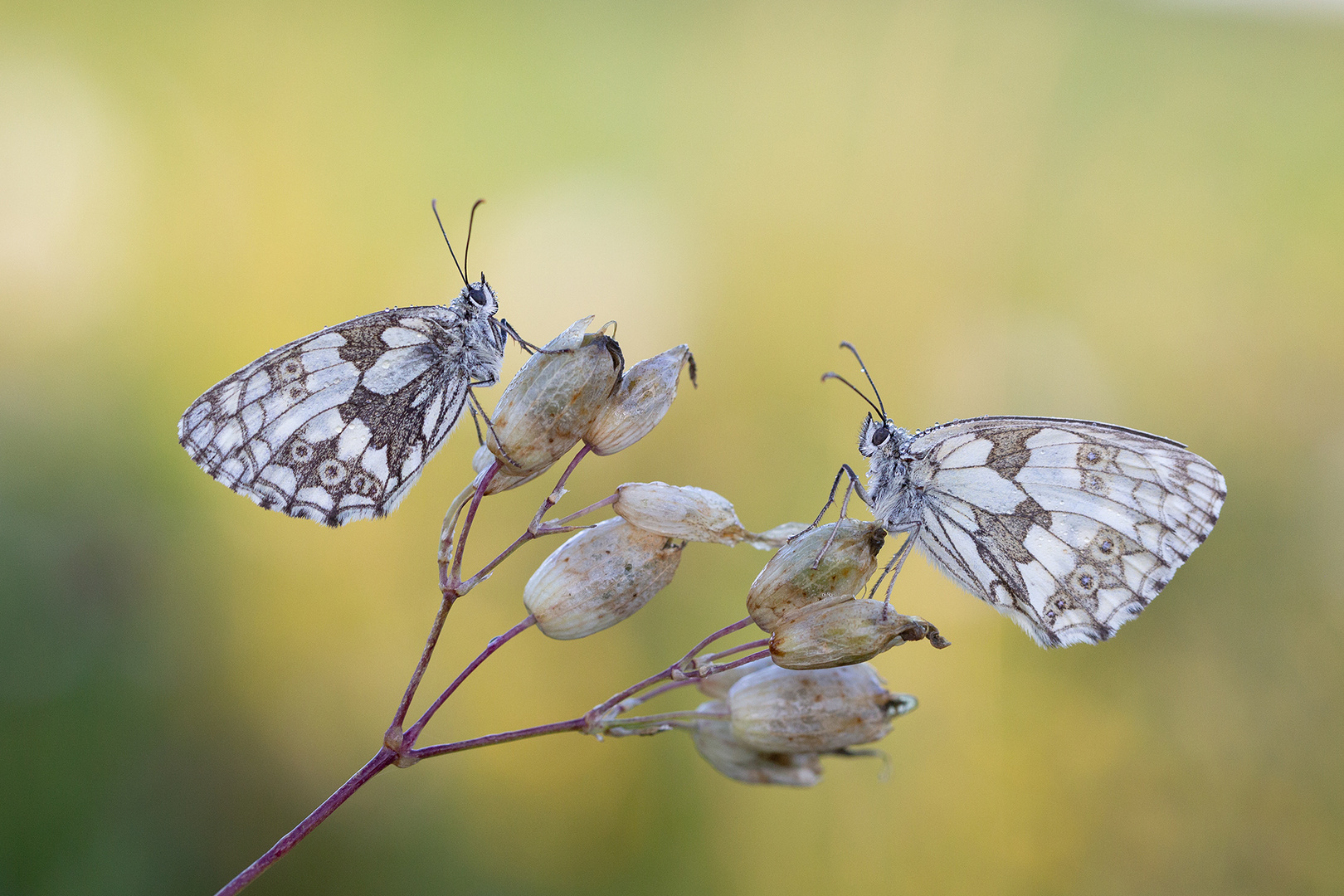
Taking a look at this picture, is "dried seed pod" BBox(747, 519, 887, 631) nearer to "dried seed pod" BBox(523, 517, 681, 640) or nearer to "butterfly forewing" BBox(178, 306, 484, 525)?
"dried seed pod" BBox(523, 517, 681, 640)

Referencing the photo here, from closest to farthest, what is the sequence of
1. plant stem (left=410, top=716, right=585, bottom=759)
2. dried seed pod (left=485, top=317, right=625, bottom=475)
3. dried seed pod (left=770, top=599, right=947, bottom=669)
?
plant stem (left=410, top=716, right=585, bottom=759) < dried seed pod (left=770, top=599, right=947, bottom=669) < dried seed pod (left=485, top=317, right=625, bottom=475)

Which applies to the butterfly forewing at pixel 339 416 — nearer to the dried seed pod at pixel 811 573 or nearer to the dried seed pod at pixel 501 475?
the dried seed pod at pixel 501 475

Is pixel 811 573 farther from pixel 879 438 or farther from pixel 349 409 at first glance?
pixel 349 409

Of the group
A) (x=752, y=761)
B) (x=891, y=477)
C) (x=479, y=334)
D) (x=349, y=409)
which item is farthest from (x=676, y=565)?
(x=349, y=409)

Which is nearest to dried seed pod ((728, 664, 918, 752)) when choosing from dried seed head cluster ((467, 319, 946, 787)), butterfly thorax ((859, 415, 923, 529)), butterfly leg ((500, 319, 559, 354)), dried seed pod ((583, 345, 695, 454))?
dried seed head cluster ((467, 319, 946, 787))

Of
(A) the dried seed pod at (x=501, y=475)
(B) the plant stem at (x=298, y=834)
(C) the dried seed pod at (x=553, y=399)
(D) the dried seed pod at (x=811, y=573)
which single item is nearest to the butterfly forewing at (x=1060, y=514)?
(D) the dried seed pod at (x=811, y=573)

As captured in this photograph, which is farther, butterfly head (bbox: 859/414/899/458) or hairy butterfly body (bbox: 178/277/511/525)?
butterfly head (bbox: 859/414/899/458)

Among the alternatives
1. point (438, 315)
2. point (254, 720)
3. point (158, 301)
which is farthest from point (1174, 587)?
point (158, 301)
